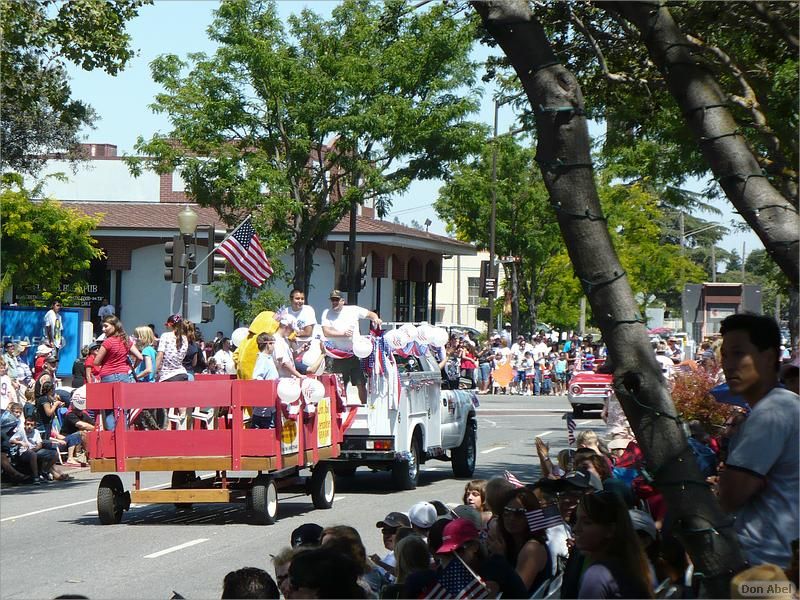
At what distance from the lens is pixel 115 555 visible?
1135cm

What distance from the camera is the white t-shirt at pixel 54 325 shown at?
2900cm

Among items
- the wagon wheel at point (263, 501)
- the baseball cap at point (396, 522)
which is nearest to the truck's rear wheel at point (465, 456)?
the wagon wheel at point (263, 501)

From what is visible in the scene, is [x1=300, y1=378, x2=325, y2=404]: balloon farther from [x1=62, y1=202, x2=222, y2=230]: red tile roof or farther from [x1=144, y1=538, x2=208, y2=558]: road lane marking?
[x1=62, y1=202, x2=222, y2=230]: red tile roof

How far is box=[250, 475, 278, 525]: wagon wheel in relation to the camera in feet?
43.2

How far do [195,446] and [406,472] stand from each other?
3.83 meters

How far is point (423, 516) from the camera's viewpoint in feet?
26.2

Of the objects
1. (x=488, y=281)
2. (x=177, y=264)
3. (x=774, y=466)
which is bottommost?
(x=774, y=466)

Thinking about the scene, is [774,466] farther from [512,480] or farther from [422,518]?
[512,480]

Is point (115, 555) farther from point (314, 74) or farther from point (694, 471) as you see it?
point (314, 74)

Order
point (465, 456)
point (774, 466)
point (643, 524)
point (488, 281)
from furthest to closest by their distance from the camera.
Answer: point (488, 281) → point (465, 456) → point (643, 524) → point (774, 466)

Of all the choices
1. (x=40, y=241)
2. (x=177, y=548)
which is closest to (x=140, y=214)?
(x=40, y=241)

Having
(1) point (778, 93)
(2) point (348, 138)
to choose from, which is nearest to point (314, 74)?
(2) point (348, 138)

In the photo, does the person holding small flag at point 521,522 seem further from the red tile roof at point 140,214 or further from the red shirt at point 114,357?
the red tile roof at point 140,214

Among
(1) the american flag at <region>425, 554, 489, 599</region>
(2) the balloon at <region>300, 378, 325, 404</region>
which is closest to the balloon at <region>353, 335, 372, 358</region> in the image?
(2) the balloon at <region>300, 378, 325, 404</region>
